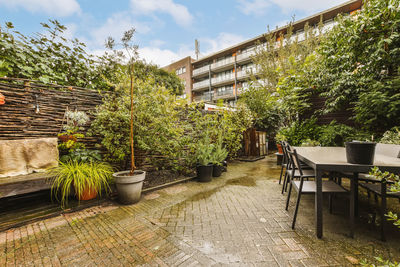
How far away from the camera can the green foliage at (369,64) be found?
12.0 feet

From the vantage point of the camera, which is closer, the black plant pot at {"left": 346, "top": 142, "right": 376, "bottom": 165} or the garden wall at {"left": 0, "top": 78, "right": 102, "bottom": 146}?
the black plant pot at {"left": 346, "top": 142, "right": 376, "bottom": 165}

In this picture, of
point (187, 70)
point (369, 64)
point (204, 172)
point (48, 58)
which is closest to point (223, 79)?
point (187, 70)

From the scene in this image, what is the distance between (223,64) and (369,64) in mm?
19133

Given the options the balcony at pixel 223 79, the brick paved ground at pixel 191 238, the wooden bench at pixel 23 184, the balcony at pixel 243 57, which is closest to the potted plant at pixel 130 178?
the brick paved ground at pixel 191 238

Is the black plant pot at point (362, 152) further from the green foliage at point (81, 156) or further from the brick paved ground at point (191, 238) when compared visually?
the green foliage at point (81, 156)

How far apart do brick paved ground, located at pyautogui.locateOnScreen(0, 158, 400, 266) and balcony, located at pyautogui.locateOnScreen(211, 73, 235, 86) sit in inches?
804

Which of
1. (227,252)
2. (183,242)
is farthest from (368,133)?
(183,242)

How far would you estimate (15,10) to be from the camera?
10.7 feet

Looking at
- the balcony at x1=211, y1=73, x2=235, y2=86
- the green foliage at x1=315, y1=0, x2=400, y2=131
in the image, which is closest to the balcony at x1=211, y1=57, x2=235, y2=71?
the balcony at x1=211, y1=73, x2=235, y2=86

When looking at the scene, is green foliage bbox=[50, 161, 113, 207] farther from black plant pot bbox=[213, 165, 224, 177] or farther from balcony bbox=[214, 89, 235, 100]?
balcony bbox=[214, 89, 235, 100]

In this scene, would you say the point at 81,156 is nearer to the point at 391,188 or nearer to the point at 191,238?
the point at 191,238

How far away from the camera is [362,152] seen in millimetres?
1696

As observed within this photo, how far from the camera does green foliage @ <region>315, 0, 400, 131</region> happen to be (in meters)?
3.66

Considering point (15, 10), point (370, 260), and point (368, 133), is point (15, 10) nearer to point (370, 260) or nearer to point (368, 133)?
point (370, 260)
